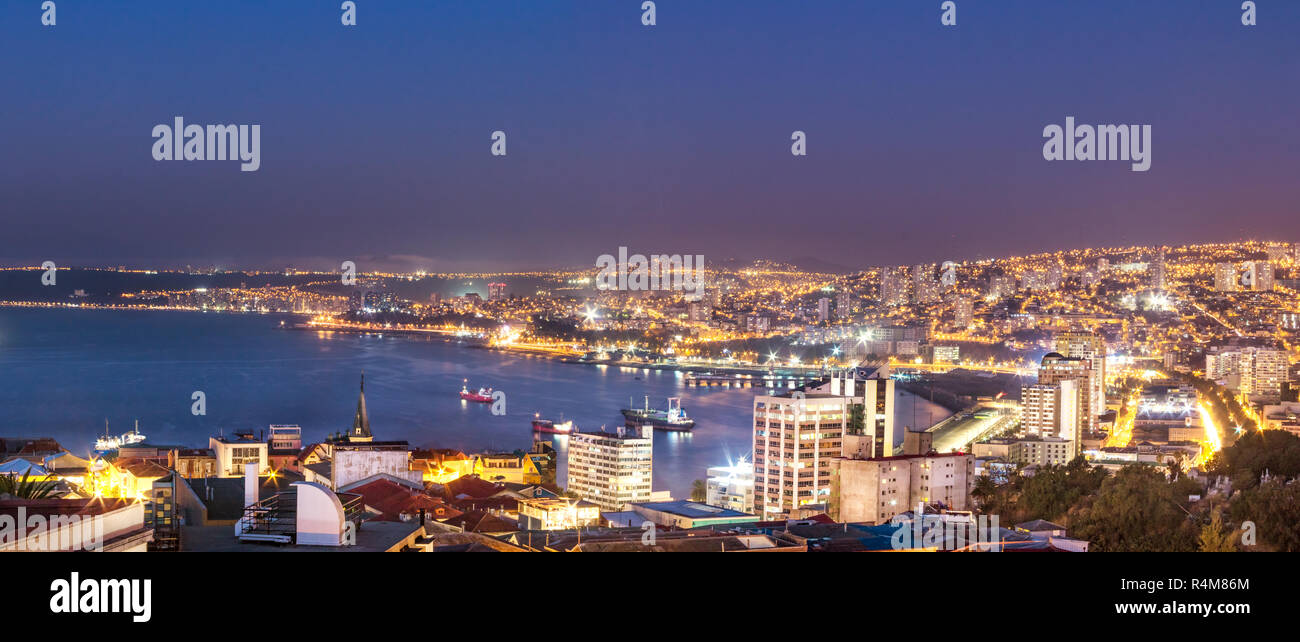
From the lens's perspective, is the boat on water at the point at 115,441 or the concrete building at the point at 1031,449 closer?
the boat on water at the point at 115,441

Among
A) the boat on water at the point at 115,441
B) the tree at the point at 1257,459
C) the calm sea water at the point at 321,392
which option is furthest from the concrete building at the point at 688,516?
the boat on water at the point at 115,441

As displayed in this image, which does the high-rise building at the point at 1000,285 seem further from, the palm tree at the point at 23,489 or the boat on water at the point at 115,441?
the palm tree at the point at 23,489

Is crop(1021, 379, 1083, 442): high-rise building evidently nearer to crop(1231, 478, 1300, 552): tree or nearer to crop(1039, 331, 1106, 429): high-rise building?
crop(1039, 331, 1106, 429): high-rise building

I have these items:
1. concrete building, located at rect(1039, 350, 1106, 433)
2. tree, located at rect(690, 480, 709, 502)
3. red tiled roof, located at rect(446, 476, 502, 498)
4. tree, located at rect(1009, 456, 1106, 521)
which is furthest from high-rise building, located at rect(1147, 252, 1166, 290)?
red tiled roof, located at rect(446, 476, 502, 498)

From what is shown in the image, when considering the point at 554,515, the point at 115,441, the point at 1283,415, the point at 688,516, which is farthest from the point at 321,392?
the point at 688,516
